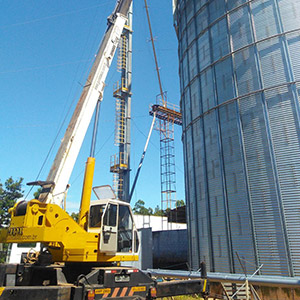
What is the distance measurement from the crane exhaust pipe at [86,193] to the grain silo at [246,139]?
687 centimetres

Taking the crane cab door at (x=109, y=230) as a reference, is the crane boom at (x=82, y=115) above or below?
above

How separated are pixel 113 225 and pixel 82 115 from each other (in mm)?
4773

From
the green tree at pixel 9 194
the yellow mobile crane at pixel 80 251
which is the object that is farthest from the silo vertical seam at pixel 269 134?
the green tree at pixel 9 194

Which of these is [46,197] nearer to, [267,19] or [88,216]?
[88,216]

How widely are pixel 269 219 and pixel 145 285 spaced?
19.5ft

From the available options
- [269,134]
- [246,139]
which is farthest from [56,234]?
[269,134]

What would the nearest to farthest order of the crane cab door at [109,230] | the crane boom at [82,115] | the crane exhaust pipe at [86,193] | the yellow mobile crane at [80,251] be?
the yellow mobile crane at [80,251] → the crane cab door at [109,230] → the crane exhaust pipe at [86,193] → the crane boom at [82,115]

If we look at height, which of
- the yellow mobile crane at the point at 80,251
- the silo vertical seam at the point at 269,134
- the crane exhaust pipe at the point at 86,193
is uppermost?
the silo vertical seam at the point at 269,134

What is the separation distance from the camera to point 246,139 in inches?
477

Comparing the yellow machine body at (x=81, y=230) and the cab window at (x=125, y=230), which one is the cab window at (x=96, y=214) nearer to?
the yellow machine body at (x=81, y=230)

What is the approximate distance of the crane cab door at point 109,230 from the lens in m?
6.84

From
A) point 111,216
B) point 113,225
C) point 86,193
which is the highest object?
point 86,193

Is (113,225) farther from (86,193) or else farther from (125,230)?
(86,193)

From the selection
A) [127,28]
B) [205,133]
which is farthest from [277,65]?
[127,28]
